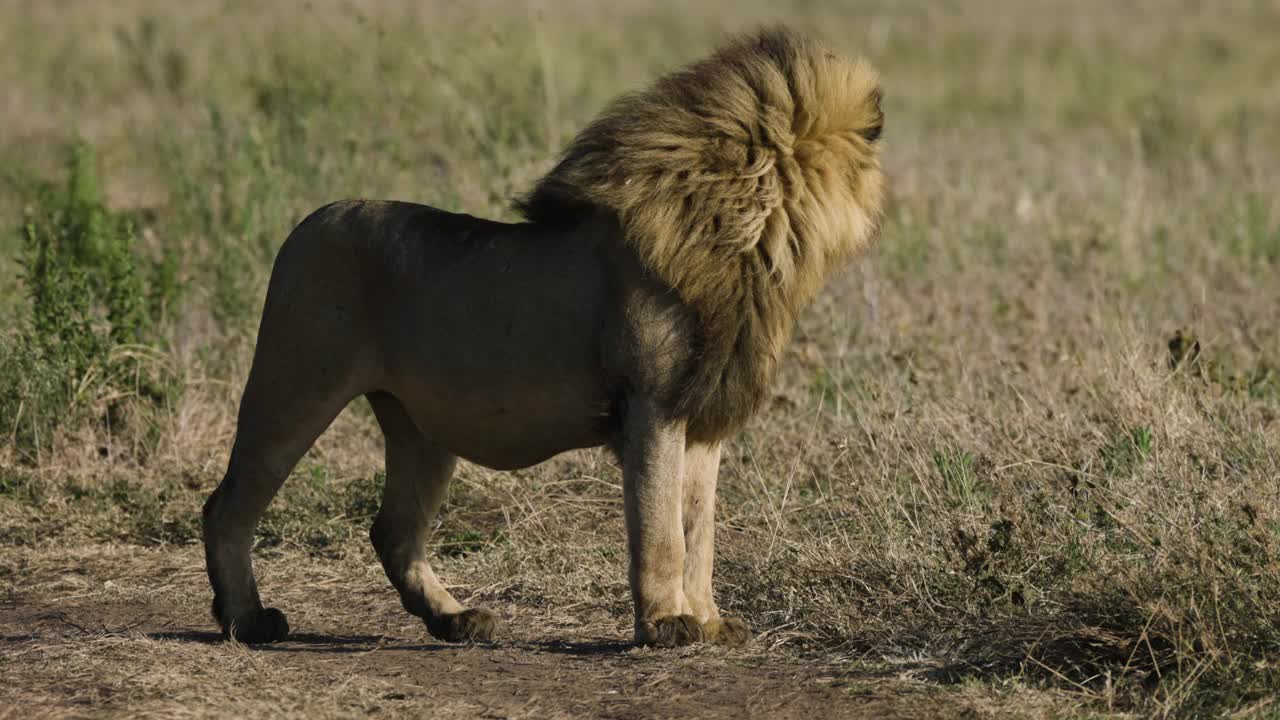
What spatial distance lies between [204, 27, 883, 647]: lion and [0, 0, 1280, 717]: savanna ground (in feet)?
1.55

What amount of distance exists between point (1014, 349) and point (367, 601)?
3.77 meters

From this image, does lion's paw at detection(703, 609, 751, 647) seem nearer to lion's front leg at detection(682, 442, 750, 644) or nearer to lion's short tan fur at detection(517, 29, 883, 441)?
lion's front leg at detection(682, 442, 750, 644)

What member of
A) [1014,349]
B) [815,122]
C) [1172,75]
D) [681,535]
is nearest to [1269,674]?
[681,535]

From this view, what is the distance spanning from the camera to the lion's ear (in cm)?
531

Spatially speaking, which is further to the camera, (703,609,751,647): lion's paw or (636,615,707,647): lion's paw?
(703,609,751,647): lion's paw

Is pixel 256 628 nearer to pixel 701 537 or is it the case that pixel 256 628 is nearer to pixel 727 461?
pixel 701 537

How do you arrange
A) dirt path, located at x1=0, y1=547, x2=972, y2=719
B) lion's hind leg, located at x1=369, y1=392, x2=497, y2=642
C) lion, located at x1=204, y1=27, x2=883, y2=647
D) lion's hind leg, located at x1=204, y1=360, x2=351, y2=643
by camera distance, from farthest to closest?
lion's hind leg, located at x1=369, y1=392, x2=497, y2=642, lion's hind leg, located at x1=204, y1=360, x2=351, y2=643, lion, located at x1=204, y1=27, x2=883, y2=647, dirt path, located at x1=0, y1=547, x2=972, y2=719

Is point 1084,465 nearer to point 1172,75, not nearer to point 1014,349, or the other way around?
point 1014,349

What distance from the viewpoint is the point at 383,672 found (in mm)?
5191

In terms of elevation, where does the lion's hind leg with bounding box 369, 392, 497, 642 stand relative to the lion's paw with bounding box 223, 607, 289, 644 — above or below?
above

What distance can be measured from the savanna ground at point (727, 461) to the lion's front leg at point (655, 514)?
16 cm

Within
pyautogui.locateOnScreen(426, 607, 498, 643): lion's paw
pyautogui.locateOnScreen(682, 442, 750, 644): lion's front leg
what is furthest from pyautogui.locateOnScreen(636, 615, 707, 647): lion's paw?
pyautogui.locateOnScreen(426, 607, 498, 643): lion's paw

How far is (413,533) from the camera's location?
5789 mm

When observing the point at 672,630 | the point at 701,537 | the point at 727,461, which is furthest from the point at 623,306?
the point at 727,461
